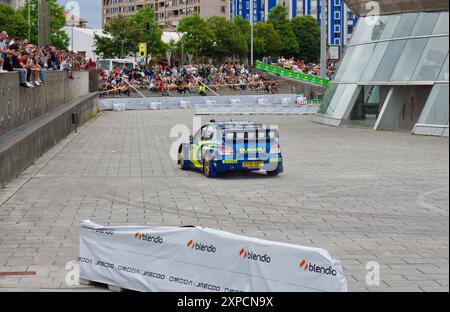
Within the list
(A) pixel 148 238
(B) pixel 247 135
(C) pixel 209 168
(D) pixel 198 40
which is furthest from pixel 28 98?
(D) pixel 198 40

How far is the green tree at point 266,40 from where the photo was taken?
120762 millimetres

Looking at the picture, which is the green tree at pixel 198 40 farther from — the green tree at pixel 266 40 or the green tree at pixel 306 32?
the green tree at pixel 306 32

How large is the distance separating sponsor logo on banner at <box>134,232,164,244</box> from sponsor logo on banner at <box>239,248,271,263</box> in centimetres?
113

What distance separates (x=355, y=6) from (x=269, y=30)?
8246 centimetres

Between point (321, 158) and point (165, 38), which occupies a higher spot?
point (165, 38)

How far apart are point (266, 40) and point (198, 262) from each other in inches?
4591

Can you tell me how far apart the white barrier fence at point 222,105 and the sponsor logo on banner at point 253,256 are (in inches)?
1783

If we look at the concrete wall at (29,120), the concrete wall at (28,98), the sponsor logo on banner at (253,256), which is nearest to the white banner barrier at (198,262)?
the sponsor logo on banner at (253,256)

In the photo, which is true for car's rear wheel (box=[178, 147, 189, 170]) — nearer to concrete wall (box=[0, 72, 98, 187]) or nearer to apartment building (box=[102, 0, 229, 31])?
concrete wall (box=[0, 72, 98, 187])

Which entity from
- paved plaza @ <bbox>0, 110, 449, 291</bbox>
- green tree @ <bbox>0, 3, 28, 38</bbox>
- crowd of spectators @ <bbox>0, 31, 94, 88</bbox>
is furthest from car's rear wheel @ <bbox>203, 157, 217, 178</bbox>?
green tree @ <bbox>0, 3, 28, 38</bbox>

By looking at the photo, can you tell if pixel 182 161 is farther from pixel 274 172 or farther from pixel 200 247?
pixel 200 247

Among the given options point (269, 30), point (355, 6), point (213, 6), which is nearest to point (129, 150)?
point (355, 6)
